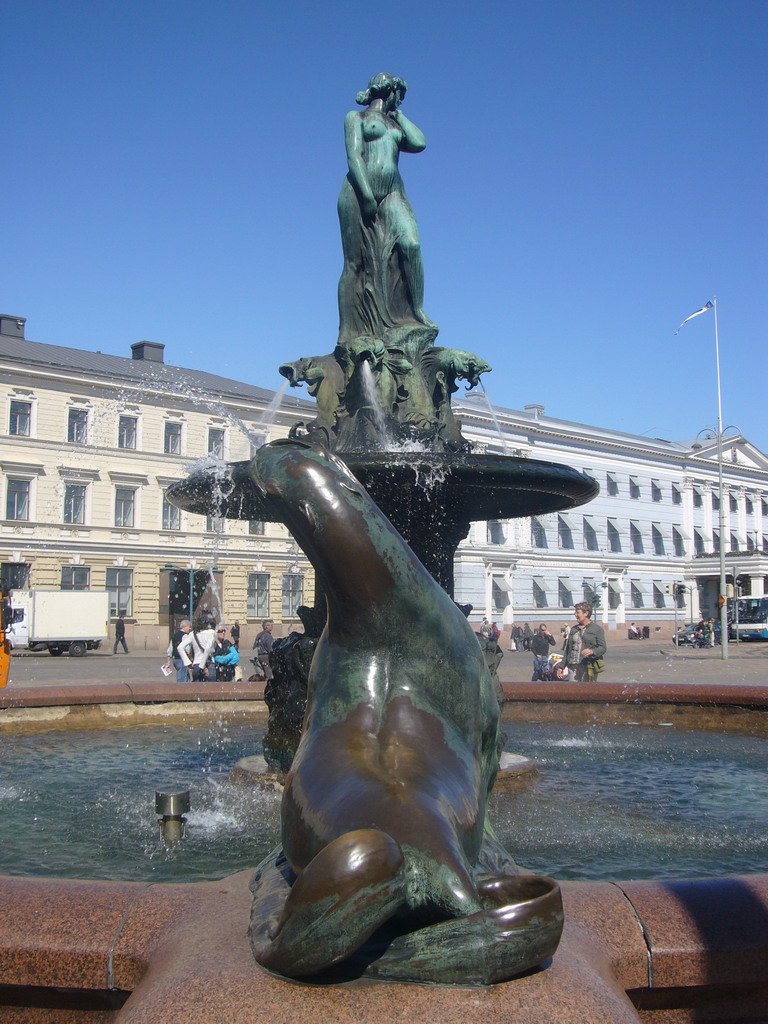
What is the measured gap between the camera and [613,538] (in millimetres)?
63906

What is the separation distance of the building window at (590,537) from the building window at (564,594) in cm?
354

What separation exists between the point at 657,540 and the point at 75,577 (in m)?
40.5

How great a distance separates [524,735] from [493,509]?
9.32 feet

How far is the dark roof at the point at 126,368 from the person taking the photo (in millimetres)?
42219

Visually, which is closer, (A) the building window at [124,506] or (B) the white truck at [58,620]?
(B) the white truck at [58,620]

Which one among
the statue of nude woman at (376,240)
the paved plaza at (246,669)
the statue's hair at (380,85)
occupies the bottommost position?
the paved plaza at (246,669)

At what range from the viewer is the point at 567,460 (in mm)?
59031

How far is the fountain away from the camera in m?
2.06

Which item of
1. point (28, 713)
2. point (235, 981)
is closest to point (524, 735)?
point (28, 713)

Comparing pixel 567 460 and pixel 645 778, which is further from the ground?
pixel 567 460

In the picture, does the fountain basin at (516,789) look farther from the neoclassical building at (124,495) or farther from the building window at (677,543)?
the building window at (677,543)

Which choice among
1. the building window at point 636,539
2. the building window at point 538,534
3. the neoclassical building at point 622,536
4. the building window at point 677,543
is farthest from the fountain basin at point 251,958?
the building window at point 677,543

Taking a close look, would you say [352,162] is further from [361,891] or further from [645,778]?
[361,891]

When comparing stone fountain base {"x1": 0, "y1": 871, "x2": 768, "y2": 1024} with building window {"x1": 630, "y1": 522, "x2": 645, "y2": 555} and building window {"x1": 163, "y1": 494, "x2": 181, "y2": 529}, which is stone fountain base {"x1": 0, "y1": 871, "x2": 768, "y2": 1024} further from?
building window {"x1": 630, "y1": 522, "x2": 645, "y2": 555}
